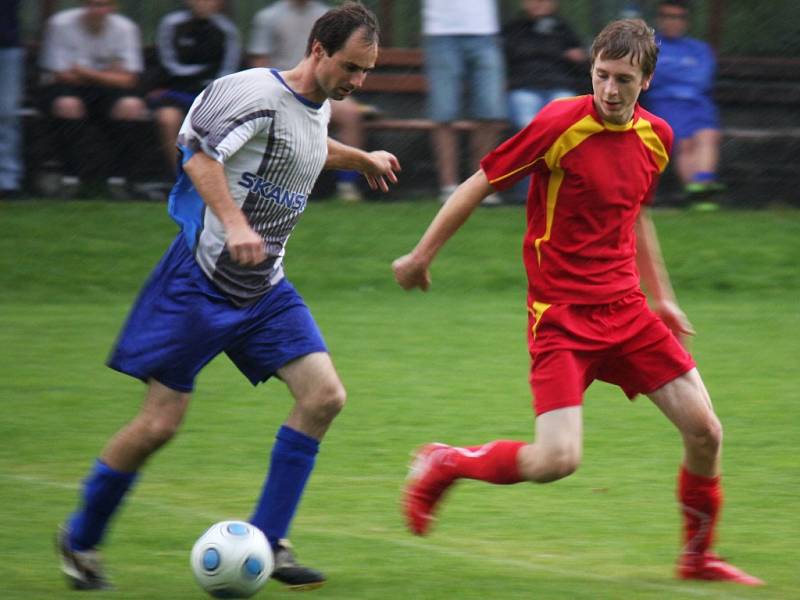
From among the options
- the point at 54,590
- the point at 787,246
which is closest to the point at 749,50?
the point at 787,246

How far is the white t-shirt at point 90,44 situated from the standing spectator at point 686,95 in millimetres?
4301

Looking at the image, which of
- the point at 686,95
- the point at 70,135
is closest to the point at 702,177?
the point at 686,95

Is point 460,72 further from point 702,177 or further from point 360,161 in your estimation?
point 360,161

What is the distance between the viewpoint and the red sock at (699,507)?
196 inches

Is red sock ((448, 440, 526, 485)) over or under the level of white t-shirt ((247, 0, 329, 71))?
under

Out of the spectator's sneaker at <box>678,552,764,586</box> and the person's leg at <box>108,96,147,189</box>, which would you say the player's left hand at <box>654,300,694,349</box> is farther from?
the person's leg at <box>108,96,147,189</box>

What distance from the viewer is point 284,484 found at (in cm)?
484

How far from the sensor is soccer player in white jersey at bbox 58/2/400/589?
4.78 metres

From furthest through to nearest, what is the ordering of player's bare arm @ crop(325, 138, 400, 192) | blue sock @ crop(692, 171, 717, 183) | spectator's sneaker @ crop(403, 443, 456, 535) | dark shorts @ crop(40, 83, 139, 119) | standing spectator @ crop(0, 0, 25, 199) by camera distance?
blue sock @ crop(692, 171, 717, 183)
dark shorts @ crop(40, 83, 139, 119)
standing spectator @ crop(0, 0, 25, 199)
player's bare arm @ crop(325, 138, 400, 192)
spectator's sneaker @ crop(403, 443, 456, 535)

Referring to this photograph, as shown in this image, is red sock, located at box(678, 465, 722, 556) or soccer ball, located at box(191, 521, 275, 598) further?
red sock, located at box(678, 465, 722, 556)

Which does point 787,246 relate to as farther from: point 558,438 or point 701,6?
point 558,438

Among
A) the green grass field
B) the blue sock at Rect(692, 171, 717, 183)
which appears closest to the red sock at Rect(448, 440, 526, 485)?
the green grass field

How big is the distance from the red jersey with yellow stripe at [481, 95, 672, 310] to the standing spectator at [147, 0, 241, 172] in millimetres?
7691

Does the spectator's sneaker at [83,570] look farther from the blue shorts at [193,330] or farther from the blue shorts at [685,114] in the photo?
Result: the blue shorts at [685,114]
